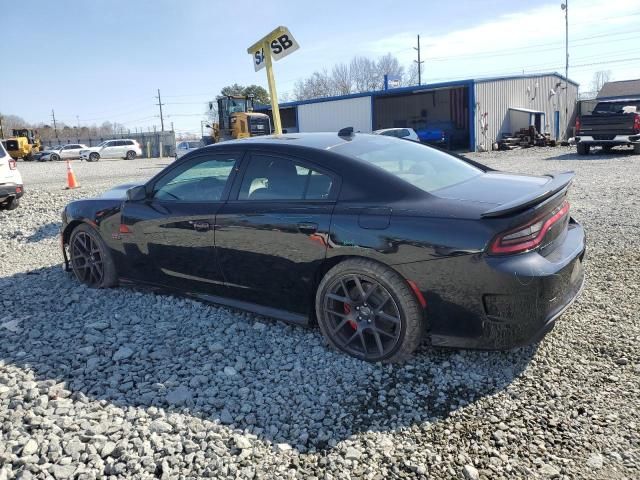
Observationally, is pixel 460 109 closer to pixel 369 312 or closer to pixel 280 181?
pixel 280 181

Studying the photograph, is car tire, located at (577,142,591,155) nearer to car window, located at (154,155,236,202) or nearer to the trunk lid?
the trunk lid

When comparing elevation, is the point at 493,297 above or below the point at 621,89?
below

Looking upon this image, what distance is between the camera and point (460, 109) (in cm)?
3375

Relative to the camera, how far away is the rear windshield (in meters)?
3.53

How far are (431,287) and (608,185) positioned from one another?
30.6ft

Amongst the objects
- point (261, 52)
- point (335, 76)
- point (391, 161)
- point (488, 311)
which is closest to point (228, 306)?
point (391, 161)

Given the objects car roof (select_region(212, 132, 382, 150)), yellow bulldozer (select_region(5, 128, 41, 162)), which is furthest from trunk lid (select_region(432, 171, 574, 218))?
yellow bulldozer (select_region(5, 128, 41, 162))

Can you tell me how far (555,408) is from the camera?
9.25ft

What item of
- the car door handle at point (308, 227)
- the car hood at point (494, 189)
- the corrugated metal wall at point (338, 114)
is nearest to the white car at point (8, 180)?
the car door handle at point (308, 227)

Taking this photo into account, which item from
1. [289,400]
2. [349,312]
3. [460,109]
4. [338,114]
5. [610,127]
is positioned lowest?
[289,400]

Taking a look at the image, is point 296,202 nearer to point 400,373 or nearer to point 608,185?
point 400,373

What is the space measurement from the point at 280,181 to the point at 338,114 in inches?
1219

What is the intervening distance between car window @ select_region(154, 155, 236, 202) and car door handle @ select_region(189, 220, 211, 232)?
0.65 feet

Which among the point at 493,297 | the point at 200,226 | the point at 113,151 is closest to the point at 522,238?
the point at 493,297
